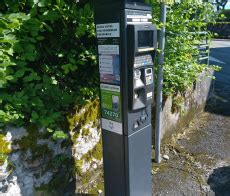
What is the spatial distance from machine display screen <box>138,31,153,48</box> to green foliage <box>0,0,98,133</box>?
573mm

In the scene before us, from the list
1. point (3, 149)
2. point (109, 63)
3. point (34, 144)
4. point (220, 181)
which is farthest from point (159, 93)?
point (3, 149)

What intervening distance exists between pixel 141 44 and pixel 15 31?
951 mm

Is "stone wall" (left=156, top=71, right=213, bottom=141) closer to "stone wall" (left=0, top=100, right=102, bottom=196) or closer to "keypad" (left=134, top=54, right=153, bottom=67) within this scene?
"stone wall" (left=0, top=100, right=102, bottom=196)

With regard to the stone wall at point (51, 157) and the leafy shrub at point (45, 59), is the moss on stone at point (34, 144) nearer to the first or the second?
the stone wall at point (51, 157)

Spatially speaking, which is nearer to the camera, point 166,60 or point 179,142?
point 166,60

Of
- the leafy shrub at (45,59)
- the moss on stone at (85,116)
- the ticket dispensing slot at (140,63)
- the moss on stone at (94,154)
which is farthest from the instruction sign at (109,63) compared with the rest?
the moss on stone at (94,154)

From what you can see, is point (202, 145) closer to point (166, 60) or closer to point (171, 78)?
point (171, 78)

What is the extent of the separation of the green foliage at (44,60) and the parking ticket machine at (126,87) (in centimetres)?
38

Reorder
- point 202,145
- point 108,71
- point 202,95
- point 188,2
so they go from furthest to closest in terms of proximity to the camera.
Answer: point 202,95, point 202,145, point 188,2, point 108,71

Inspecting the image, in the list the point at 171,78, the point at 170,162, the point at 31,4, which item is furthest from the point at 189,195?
the point at 31,4

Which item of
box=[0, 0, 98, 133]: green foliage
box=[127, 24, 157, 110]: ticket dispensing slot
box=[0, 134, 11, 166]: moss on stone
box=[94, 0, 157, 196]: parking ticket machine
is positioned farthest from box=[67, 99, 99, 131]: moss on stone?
box=[127, 24, 157, 110]: ticket dispensing slot

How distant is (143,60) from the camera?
223 cm

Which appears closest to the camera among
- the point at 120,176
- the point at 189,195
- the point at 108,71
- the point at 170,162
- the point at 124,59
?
the point at 124,59

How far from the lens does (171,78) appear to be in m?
3.91
